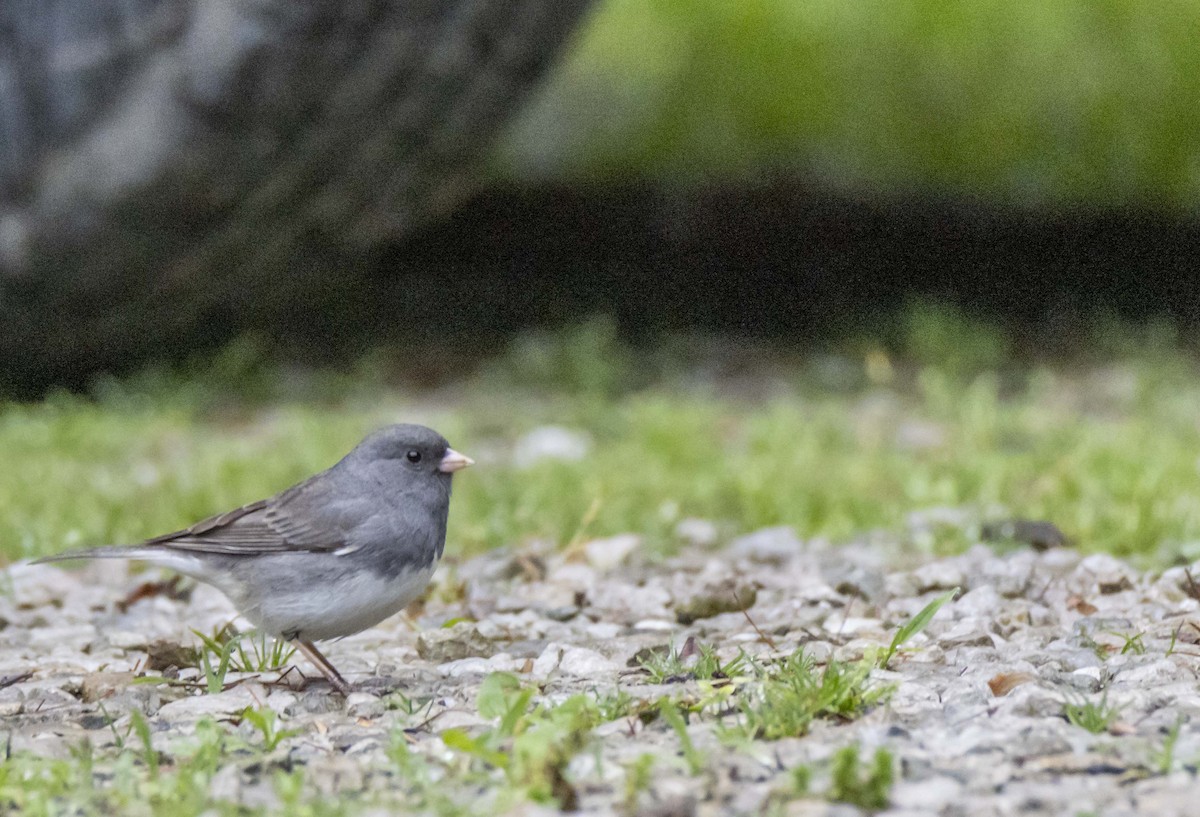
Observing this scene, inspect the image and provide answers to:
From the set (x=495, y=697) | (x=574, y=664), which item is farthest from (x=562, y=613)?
(x=495, y=697)

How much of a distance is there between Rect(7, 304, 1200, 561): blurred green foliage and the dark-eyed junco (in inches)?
38.6

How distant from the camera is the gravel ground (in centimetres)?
205

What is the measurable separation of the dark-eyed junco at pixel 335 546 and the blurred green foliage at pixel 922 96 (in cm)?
415

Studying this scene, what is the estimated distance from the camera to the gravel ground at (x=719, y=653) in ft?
6.73

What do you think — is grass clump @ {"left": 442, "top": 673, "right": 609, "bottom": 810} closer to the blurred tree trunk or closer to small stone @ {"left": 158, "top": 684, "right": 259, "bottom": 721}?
small stone @ {"left": 158, "top": 684, "right": 259, "bottom": 721}

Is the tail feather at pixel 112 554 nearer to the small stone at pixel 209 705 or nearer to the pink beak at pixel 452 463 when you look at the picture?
the small stone at pixel 209 705

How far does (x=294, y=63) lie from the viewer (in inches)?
203

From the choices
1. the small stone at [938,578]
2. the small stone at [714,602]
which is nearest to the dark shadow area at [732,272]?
the small stone at [938,578]

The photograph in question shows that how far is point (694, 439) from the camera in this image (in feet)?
17.2

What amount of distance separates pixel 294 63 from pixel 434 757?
3.44 meters

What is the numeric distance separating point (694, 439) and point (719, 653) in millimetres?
2408

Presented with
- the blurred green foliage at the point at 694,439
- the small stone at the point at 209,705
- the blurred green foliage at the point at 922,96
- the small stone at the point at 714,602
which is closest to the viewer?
the small stone at the point at 209,705

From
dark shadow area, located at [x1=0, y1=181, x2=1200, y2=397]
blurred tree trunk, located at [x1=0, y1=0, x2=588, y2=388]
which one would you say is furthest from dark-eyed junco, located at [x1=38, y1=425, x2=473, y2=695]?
dark shadow area, located at [x1=0, y1=181, x2=1200, y2=397]

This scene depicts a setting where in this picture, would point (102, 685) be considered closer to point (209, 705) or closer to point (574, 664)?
point (209, 705)
